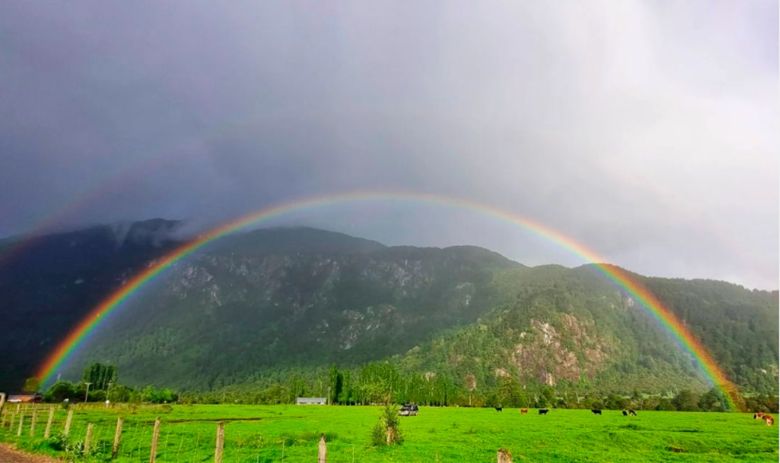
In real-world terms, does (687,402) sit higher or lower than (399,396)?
higher

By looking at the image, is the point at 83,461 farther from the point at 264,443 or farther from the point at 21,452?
the point at 264,443

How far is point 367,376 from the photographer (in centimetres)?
16450

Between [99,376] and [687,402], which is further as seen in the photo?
[99,376]

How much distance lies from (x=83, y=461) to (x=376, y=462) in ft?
43.4

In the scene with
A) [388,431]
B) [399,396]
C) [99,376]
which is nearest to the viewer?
[388,431]

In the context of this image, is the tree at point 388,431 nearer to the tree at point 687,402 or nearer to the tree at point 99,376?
the tree at point 687,402

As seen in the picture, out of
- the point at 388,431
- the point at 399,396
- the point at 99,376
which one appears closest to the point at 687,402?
the point at 399,396

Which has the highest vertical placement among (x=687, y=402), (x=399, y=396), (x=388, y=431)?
(x=388, y=431)

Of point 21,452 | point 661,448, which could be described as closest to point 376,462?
point 21,452

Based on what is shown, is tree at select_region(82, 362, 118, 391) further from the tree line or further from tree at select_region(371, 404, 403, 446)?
tree at select_region(371, 404, 403, 446)

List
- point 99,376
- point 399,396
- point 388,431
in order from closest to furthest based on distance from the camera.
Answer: point 388,431 → point 399,396 → point 99,376

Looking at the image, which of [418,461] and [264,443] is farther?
[264,443]

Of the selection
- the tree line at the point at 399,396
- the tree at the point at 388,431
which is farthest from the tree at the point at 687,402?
the tree at the point at 388,431

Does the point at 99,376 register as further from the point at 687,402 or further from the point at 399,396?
the point at 687,402
